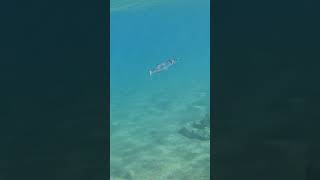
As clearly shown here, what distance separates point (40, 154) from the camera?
3418mm

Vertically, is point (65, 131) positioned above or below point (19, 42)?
below

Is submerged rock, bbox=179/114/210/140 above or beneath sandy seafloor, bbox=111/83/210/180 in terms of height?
above

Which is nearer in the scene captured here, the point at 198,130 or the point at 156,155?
the point at 156,155

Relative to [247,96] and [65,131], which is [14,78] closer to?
[65,131]

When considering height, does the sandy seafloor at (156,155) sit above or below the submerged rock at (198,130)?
below

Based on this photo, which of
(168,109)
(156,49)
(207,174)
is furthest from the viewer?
(156,49)

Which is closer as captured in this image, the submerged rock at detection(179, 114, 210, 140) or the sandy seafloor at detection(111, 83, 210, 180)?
the sandy seafloor at detection(111, 83, 210, 180)

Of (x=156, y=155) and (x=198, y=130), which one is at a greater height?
(x=198, y=130)

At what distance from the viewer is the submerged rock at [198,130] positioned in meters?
6.87

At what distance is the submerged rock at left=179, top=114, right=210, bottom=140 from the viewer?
6.87m

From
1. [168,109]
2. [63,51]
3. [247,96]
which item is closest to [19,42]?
[63,51]

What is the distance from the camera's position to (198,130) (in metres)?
7.21

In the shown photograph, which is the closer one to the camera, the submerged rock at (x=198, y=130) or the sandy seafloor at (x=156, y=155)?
the sandy seafloor at (x=156, y=155)

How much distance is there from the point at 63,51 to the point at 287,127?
1.98m
